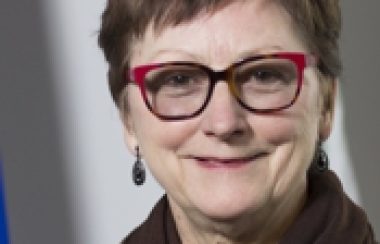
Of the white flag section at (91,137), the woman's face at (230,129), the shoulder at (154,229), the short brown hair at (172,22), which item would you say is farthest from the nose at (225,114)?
the white flag section at (91,137)

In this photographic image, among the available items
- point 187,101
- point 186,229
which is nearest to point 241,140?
point 187,101

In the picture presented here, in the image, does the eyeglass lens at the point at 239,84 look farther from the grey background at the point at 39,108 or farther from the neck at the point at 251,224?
the grey background at the point at 39,108

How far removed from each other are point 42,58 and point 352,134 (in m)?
0.68

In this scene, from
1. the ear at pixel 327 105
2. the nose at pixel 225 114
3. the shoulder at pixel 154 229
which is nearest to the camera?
the nose at pixel 225 114

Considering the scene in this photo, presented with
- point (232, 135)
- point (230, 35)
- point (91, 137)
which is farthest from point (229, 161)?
point (91, 137)

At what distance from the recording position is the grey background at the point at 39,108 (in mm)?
1644

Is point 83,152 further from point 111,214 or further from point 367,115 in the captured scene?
point 367,115

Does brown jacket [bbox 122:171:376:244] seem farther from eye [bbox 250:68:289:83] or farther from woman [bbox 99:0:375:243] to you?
eye [bbox 250:68:289:83]

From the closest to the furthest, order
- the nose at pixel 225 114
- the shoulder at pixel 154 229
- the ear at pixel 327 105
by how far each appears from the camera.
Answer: the nose at pixel 225 114
the ear at pixel 327 105
the shoulder at pixel 154 229

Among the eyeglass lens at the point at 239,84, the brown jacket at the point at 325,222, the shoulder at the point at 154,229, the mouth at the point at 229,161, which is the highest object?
the eyeglass lens at the point at 239,84

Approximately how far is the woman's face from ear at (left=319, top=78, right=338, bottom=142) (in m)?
0.02

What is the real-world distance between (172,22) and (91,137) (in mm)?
707

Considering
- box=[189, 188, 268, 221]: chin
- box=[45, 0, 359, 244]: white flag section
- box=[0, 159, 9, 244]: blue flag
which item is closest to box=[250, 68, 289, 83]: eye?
box=[189, 188, 268, 221]: chin

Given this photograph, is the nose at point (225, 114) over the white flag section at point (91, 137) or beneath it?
over
